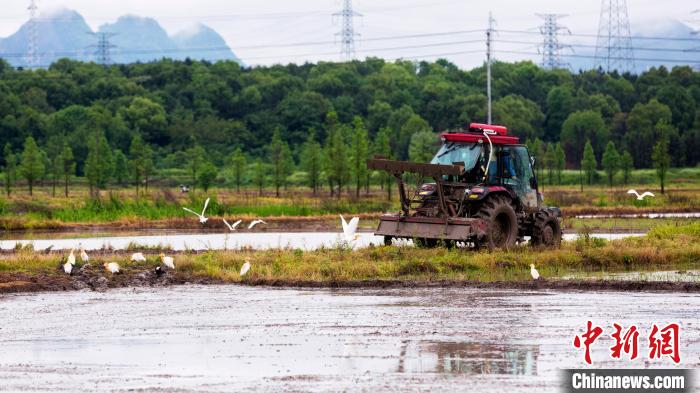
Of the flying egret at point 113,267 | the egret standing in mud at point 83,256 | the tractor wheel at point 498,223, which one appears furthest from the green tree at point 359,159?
the flying egret at point 113,267

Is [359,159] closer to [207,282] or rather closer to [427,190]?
[427,190]

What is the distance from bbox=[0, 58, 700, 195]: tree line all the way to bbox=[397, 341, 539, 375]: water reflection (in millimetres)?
77347

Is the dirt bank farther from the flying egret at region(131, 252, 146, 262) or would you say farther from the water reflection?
the water reflection

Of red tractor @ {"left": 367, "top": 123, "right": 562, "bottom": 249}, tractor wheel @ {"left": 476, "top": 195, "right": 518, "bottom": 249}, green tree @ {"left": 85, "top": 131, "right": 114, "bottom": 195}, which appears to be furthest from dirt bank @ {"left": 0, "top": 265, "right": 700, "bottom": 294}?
green tree @ {"left": 85, "top": 131, "right": 114, "bottom": 195}

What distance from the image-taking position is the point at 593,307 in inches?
638

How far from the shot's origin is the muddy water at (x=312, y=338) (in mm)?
11320

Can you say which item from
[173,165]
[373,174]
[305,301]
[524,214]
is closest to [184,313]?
[305,301]

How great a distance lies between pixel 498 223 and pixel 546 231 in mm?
1355

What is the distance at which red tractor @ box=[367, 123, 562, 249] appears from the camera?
22.2m

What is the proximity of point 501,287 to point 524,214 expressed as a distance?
18.1 feet

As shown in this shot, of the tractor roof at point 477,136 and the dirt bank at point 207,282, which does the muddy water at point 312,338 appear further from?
the tractor roof at point 477,136

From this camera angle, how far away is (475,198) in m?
22.5

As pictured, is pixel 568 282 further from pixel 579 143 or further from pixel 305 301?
pixel 579 143

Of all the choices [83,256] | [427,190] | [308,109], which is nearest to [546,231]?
[427,190]
